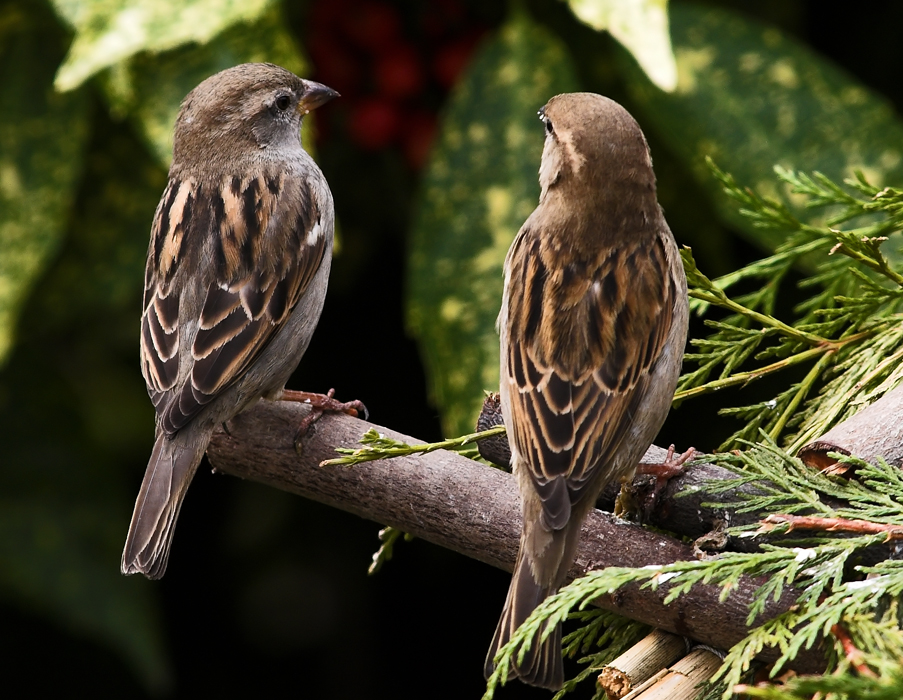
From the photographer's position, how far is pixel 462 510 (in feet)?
6.45

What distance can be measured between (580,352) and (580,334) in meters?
0.04

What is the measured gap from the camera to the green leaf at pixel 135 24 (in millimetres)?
2693

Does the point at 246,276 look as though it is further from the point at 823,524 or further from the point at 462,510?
the point at 823,524

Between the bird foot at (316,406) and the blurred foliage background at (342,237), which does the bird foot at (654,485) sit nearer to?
the bird foot at (316,406)

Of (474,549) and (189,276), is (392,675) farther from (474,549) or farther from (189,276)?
(474,549)

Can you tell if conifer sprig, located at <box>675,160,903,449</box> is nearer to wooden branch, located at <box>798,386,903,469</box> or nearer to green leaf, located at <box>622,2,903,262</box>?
wooden branch, located at <box>798,386,903,469</box>

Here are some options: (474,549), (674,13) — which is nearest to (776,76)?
(674,13)

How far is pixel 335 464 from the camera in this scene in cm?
201

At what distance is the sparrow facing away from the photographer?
2.60 metres

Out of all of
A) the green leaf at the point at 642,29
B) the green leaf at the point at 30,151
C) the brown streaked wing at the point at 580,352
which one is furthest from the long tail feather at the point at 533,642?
the green leaf at the point at 30,151

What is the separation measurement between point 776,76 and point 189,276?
69.9 inches

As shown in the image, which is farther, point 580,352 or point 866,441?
point 580,352

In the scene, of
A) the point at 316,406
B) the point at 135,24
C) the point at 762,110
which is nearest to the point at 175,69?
the point at 135,24

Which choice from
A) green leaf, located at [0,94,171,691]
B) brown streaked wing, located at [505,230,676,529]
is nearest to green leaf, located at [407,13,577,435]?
brown streaked wing, located at [505,230,676,529]
